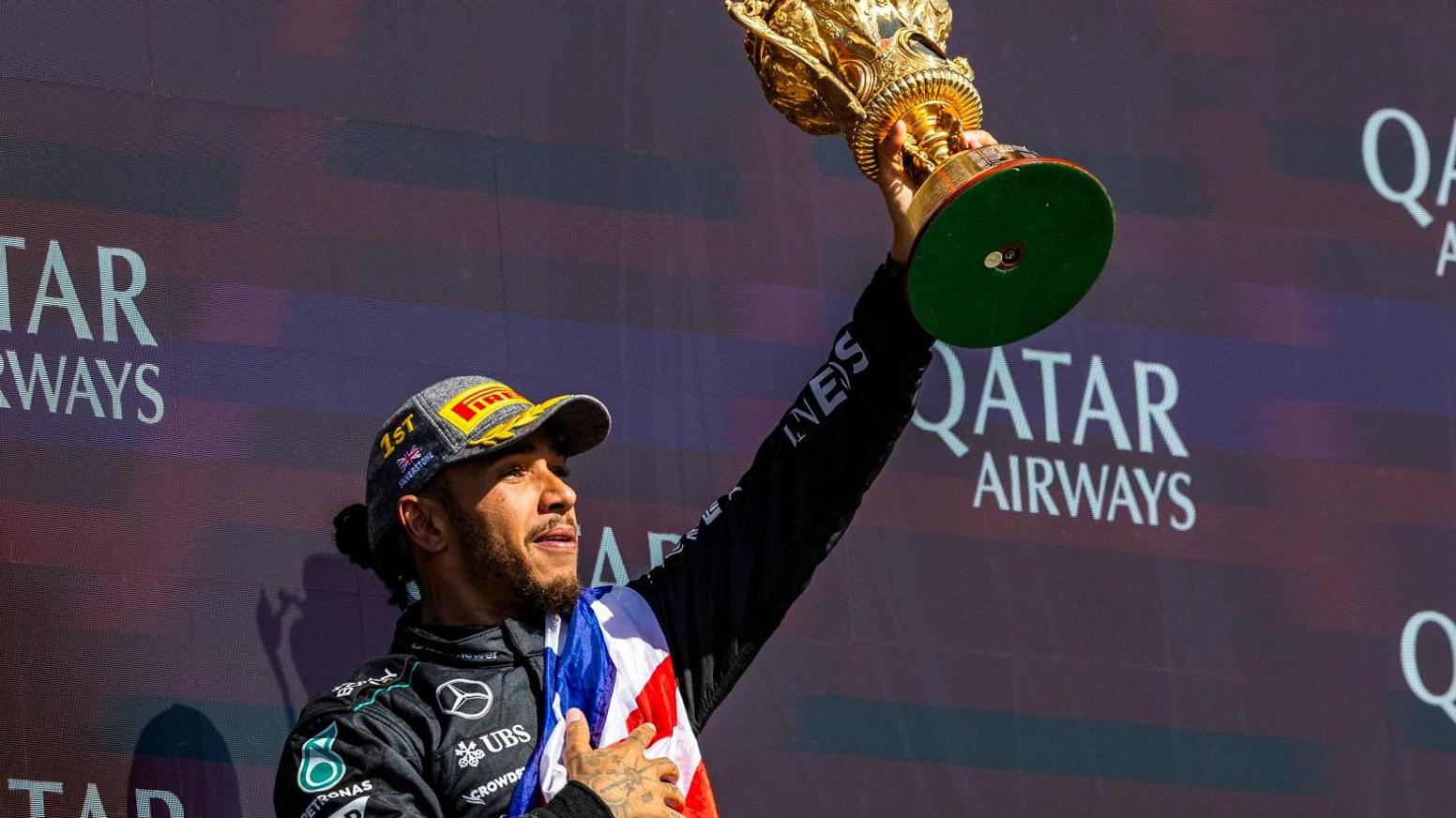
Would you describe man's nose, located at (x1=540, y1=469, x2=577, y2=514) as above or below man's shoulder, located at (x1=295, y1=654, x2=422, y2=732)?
above

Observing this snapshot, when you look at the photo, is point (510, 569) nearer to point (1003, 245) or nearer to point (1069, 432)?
point (1003, 245)

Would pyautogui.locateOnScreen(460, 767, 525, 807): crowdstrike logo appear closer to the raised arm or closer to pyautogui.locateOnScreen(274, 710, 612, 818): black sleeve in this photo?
pyautogui.locateOnScreen(274, 710, 612, 818): black sleeve


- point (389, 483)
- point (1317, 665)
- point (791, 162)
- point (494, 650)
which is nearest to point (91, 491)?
point (389, 483)

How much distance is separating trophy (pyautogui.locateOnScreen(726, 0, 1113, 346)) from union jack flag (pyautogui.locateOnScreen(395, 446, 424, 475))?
56cm

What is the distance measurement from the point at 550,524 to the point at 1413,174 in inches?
63.8

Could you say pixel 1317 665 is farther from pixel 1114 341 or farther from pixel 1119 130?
pixel 1119 130

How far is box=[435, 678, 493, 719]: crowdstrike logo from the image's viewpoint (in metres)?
2.52

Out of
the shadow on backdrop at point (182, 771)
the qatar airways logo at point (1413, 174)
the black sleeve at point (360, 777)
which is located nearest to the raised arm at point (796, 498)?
the black sleeve at point (360, 777)

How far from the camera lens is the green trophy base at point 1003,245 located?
2.43 metres

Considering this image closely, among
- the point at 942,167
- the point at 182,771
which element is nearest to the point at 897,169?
the point at 942,167

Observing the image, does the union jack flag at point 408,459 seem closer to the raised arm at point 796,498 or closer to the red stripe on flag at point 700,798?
the raised arm at point 796,498

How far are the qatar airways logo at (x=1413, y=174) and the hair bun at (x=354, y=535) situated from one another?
163cm

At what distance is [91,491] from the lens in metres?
2.88

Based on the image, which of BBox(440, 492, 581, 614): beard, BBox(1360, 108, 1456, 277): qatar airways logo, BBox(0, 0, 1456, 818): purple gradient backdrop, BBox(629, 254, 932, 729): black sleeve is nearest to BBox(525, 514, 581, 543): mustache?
BBox(440, 492, 581, 614): beard
